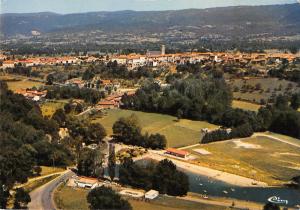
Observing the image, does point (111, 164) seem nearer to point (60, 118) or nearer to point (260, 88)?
point (60, 118)

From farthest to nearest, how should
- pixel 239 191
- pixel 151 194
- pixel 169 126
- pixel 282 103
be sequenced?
pixel 282 103, pixel 169 126, pixel 239 191, pixel 151 194

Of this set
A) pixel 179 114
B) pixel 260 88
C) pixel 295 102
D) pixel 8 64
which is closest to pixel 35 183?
pixel 179 114

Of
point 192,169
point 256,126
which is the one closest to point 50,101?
point 256,126

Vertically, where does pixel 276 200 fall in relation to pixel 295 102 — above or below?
below

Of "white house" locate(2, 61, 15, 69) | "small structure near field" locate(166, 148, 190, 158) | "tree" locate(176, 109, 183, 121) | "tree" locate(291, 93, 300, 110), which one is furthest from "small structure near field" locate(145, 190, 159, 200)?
"white house" locate(2, 61, 15, 69)

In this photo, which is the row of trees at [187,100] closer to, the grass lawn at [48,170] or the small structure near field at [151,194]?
the grass lawn at [48,170]

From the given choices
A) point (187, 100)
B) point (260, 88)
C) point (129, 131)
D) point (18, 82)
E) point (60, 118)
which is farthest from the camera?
point (18, 82)
